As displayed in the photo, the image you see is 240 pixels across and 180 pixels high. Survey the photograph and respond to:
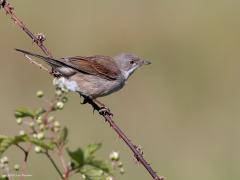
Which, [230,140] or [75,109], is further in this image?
[75,109]

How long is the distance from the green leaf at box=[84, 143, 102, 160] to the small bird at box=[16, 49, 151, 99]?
3.70 metres

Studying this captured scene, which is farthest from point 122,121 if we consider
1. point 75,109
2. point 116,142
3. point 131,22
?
point 131,22

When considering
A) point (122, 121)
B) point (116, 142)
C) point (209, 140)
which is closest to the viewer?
point (116, 142)

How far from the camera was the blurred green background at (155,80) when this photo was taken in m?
10.2

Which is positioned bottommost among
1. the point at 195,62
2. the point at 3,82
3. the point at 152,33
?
the point at 3,82

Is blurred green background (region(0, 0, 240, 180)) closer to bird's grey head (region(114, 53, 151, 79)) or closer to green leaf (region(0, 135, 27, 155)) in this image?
bird's grey head (region(114, 53, 151, 79))

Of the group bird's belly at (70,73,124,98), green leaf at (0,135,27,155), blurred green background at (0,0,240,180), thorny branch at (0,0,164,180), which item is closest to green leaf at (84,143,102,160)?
green leaf at (0,135,27,155)

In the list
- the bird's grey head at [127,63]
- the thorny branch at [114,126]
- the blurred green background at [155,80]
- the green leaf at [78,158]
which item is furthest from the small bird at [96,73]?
the green leaf at [78,158]

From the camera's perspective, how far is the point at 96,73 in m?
A: 6.84

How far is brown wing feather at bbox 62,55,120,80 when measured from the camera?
255 inches

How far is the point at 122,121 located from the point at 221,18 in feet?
20.0

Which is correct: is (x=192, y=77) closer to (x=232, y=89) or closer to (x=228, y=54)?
(x=232, y=89)

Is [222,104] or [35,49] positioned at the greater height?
[35,49]

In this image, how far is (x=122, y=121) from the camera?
11703 mm
